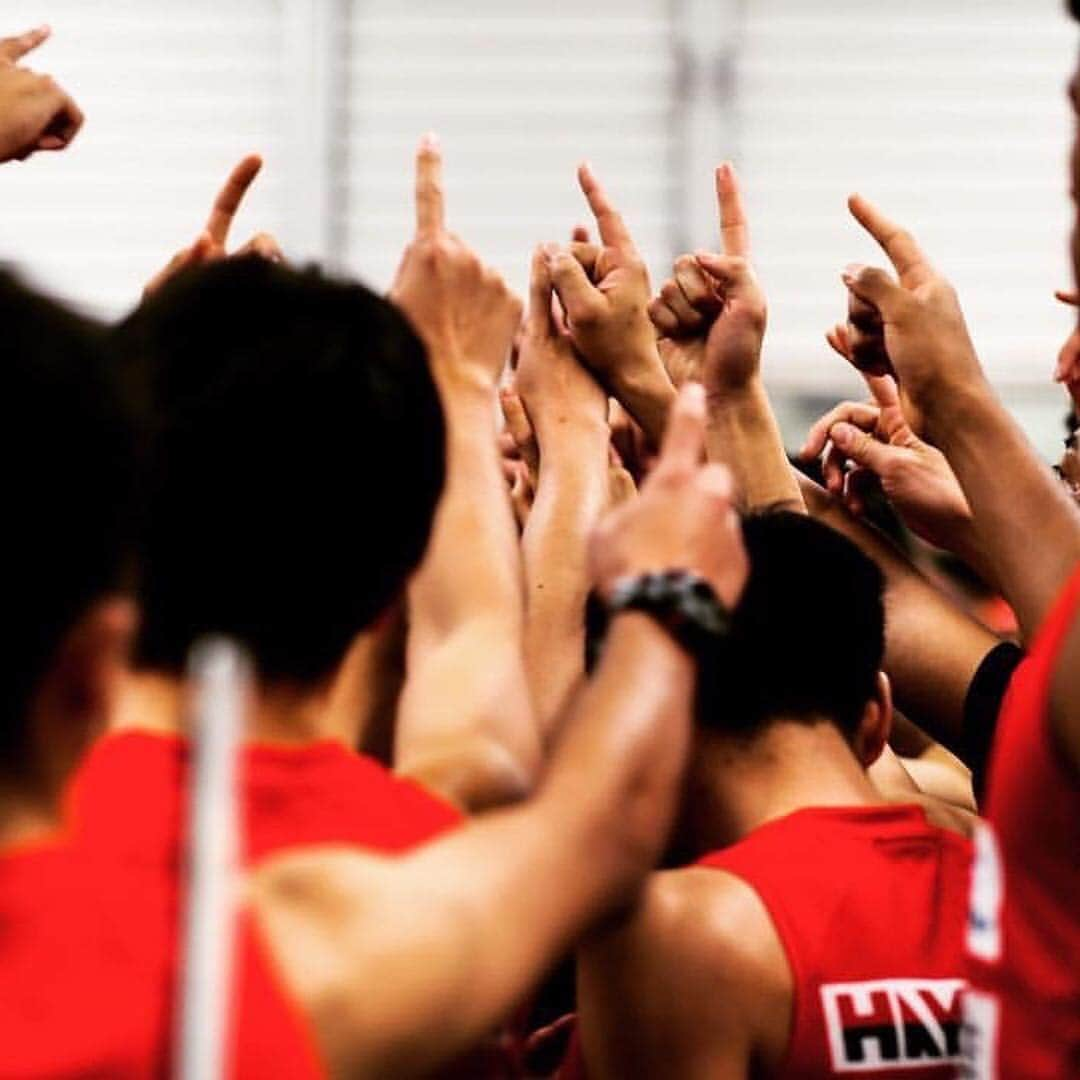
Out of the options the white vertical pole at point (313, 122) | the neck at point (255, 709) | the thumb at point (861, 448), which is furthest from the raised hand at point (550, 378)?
the white vertical pole at point (313, 122)

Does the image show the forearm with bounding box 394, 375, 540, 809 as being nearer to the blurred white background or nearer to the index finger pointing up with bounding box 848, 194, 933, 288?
the index finger pointing up with bounding box 848, 194, 933, 288

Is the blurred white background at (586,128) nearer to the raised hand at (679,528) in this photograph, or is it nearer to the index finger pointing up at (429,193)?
the index finger pointing up at (429,193)

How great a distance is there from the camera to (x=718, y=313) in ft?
8.05

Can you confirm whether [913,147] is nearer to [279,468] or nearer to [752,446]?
[752,446]

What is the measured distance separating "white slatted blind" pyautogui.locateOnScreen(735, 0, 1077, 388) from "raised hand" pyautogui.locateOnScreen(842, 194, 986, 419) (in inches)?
160

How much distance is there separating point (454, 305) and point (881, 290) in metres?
0.53

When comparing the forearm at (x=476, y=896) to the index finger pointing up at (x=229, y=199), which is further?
the index finger pointing up at (x=229, y=199)

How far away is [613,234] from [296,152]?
13.2 feet

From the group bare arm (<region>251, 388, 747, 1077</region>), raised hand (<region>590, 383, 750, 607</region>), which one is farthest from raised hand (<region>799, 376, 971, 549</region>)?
bare arm (<region>251, 388, 747, 1077</region>)

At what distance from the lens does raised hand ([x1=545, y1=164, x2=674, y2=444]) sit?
7.30 feet

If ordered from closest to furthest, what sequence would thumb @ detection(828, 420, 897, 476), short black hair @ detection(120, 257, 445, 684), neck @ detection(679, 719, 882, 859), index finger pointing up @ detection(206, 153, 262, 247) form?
short black hair @ detection(120, 257, 445, 684)
neck @ detection(679, 719, 882, 859)
index finger pointing up @ detection(206, 153, 262, 247)
thumb @ detection(828, 420, 897, 476)

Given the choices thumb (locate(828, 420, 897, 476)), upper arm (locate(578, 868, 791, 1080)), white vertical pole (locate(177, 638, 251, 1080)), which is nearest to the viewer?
white vertical pole (locate(177, 638, 251, 1080))

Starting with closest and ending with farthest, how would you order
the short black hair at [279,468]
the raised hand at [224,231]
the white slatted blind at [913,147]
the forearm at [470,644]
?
the short black hair at [279,468], the forearm at [470,644], the raised hand at [224,231], the white slatted blind at [913,147]

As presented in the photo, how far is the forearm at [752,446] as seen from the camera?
2418mm
